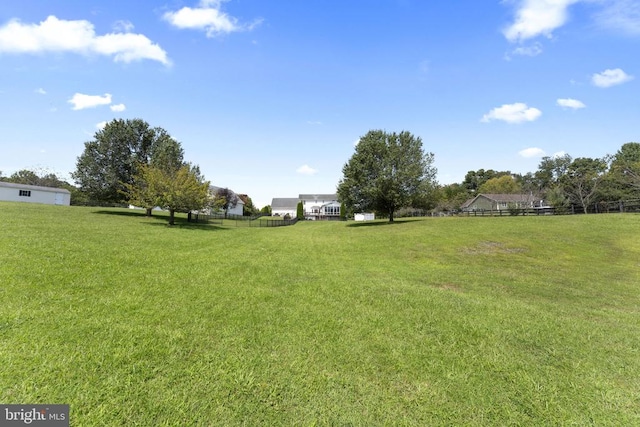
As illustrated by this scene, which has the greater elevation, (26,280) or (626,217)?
(626,217)

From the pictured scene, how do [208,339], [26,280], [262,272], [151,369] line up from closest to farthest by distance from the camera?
[151,369] < [208,339] < [26,280] < [262,272]

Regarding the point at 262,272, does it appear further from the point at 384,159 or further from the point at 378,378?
the point at 384,159

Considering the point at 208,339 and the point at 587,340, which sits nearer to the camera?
the point at 208,339

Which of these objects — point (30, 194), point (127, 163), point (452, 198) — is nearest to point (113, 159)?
point (127, 163)

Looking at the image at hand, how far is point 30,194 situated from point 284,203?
60.2 metres

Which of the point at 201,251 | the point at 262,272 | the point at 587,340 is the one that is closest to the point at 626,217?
the point at 587,340

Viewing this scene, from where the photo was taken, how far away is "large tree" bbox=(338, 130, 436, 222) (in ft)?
99.9

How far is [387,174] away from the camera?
30625mm

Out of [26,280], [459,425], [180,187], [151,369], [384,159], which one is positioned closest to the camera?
[459,425]

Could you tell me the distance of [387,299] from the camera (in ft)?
22.7

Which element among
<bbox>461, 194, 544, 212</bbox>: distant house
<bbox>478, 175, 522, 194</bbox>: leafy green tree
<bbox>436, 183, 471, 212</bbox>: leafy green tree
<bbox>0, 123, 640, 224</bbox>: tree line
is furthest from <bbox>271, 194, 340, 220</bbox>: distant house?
<bbox>478, 175, 522, 194</bbox>: leafy green tree

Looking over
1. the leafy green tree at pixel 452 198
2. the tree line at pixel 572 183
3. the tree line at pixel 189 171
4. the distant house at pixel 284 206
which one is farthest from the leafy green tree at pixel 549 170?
the distant house at pixel 284 206

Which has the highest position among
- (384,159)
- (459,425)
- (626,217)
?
(384,159)

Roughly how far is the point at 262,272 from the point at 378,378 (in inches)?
233
